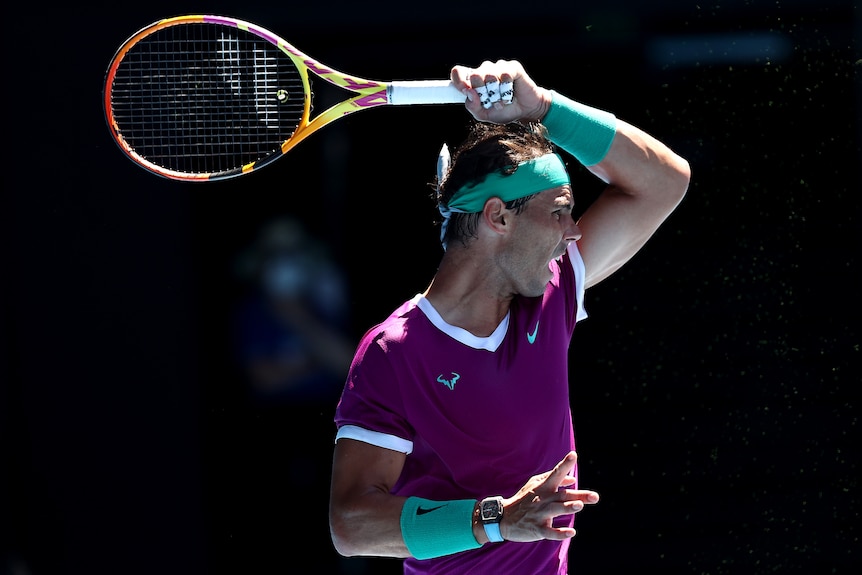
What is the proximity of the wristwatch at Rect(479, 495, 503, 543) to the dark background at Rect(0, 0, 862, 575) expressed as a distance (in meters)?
1.99

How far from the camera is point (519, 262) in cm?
272

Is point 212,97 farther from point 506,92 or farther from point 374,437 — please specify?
point 374,437

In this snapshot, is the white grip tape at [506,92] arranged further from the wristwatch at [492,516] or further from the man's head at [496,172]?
the wristwatch at [492,516]

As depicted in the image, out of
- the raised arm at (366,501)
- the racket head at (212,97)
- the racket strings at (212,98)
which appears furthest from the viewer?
the racket strings at (212,98)

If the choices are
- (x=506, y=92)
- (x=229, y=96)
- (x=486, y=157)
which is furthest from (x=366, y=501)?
(x=229, y=96)

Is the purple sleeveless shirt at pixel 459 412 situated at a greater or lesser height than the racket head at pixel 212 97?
lesser

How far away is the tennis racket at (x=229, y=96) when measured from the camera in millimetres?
2859

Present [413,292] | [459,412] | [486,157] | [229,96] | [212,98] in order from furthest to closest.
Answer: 1. [413,292]
2. [212,98]
3. [229,96]
4. [486,157]
5. [459,412]

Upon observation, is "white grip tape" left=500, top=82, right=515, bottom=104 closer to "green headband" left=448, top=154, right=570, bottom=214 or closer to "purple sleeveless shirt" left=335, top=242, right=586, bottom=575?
"green headband" left=448, top=154, right=570, bottom=214

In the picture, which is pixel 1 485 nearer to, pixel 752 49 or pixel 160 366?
pixel 160 366

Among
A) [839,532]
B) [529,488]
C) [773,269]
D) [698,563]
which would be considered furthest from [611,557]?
[529,488]

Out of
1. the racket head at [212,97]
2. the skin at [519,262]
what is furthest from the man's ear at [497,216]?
the racket head at [212,97]

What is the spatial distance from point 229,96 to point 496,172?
95 centimetres

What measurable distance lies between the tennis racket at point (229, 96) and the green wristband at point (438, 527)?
3.05 feet
